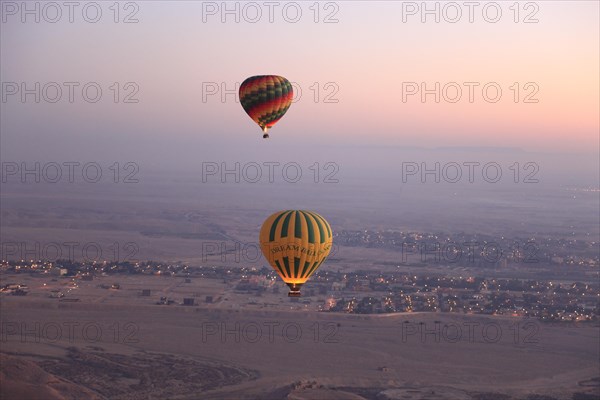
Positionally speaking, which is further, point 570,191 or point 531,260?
point 570,191

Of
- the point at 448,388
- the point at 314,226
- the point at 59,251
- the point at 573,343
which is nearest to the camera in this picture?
the point at 314,226

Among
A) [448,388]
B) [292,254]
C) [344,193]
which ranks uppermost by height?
[344,193]

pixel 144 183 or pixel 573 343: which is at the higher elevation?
pixel 144 183

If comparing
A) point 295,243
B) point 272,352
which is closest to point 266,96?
point 295,243

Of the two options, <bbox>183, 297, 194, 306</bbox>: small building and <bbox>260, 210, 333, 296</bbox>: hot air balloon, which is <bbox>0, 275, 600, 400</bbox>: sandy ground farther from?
<bbox>260, 210, 333, 296</bbox>: hot air balloon

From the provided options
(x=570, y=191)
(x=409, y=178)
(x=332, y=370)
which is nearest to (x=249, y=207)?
(x=570, y=191)

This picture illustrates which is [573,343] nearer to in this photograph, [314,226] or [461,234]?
[314,226]

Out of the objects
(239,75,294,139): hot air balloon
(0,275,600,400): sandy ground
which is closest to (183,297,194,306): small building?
(0,275,600,400): sandy ground
